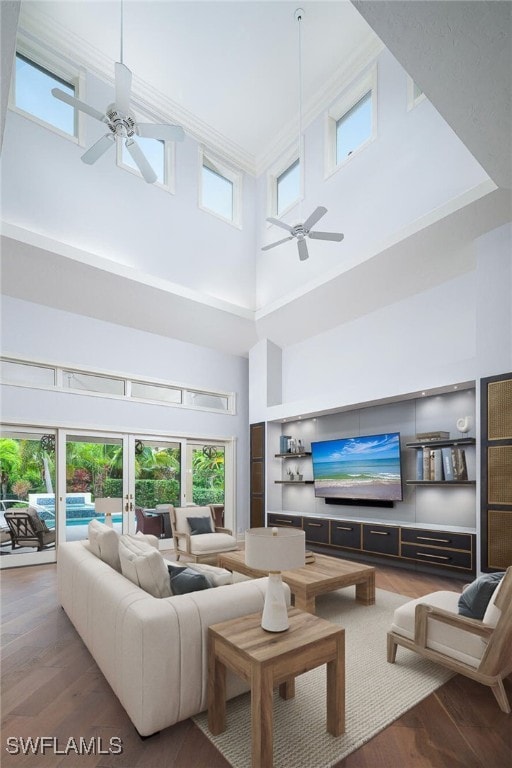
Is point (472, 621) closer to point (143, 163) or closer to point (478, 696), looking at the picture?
point (478, 696)

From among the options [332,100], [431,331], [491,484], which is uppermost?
[332,100]

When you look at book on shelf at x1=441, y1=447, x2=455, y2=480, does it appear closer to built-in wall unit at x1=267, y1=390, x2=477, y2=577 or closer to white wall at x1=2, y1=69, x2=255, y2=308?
built-in wall unit at x1=267, y1=390, x2=477, y2=577

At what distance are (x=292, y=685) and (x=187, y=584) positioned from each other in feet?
2.73

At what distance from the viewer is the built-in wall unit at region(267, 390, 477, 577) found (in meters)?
5.33

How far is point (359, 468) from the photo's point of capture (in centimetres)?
656

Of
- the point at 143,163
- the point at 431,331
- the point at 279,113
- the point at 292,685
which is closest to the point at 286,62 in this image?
the point at 279,113

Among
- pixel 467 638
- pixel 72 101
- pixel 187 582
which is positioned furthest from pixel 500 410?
pixel 72 101

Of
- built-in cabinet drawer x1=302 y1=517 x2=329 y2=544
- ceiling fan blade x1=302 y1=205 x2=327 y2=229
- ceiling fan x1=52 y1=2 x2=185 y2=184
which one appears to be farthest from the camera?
built-in cabinet drawer x1=302 y1=517 x2=329 y2=544

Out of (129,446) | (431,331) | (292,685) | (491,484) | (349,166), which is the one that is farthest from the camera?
(129,446)

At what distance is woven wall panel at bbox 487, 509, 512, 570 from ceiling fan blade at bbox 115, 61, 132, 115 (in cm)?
543

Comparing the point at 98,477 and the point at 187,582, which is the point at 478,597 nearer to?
the point at 187,582

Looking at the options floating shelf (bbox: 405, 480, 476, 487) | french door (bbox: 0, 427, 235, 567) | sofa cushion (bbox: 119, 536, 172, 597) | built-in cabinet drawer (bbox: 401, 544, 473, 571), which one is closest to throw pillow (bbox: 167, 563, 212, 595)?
sofa cushion (bbox: 119, 536, 172, 597)

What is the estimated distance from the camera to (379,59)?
6.07 meters

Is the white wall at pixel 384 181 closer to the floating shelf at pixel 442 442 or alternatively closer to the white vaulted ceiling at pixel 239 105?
the white vaulted ceiling at pixel 239 105
